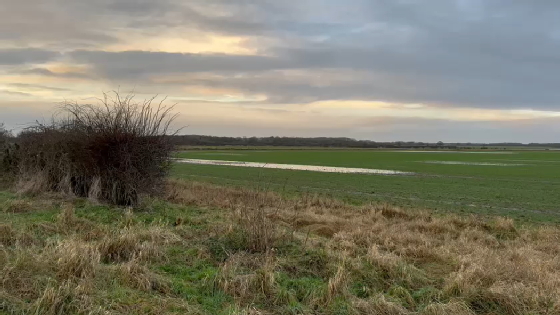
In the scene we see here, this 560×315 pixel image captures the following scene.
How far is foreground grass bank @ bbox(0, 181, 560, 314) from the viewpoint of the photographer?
5941 mm

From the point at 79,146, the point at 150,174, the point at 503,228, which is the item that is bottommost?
the point at 503,228

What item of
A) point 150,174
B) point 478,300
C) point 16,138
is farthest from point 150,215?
point 16,138

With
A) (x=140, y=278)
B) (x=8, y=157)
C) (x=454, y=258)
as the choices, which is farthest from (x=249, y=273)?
(x=8, y=157)

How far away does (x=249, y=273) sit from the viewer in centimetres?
735

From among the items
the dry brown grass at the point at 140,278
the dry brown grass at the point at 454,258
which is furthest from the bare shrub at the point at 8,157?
the dry brown grass at the point at 140,278

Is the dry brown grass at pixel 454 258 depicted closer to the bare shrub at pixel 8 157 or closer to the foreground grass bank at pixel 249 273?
the foreground grass bank at pixel 249 273

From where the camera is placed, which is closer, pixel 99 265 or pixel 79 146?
pixel 99 265

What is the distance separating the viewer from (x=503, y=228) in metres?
15.1

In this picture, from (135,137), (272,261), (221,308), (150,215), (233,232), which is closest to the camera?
(221,308)

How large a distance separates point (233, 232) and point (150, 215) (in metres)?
5.20

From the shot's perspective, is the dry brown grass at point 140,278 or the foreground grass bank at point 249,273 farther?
the dry brown grass at point 140,278

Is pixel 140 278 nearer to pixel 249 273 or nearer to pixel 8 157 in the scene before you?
pixel 249 273

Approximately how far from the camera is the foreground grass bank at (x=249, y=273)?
5.94m

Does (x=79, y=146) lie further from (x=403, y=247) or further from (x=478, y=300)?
(x=478, y=300)
